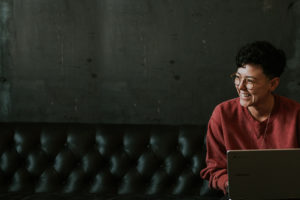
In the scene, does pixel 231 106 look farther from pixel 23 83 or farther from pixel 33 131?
pixel 23 83

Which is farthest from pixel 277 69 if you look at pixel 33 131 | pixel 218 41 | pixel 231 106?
pixel 33 131

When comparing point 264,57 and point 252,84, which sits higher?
point 264,57

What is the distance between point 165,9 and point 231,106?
836 millimetres

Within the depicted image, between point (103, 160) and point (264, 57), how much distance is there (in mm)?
1068

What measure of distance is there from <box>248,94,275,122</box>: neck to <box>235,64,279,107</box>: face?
0.20ft

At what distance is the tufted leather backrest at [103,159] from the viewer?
1.95 metres

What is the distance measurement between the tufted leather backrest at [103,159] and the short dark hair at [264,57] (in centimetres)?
57

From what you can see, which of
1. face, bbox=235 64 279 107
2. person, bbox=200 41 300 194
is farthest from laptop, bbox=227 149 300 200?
face, bbox=235 64 279 107

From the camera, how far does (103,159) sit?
6.57ft

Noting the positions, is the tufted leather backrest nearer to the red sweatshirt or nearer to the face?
the red sweatshirt

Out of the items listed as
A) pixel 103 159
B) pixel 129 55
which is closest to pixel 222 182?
pixel 103 159

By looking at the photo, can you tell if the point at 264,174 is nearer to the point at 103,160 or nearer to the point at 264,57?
the point at 264,57

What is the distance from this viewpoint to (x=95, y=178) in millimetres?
1996

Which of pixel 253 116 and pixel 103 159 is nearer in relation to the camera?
pixel 253 116
